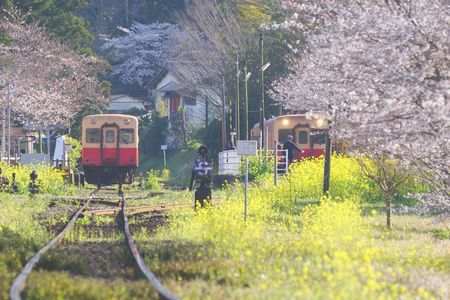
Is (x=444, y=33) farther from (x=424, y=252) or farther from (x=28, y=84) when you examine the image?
(x=28, y=84)

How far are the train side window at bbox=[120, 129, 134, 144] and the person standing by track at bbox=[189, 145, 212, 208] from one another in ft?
Answer: 61.3

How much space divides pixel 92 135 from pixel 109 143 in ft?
2.57

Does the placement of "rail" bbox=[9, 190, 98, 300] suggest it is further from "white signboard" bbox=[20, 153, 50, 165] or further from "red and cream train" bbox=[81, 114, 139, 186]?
"white signboard" bbox=[20, 153, 50, 165]

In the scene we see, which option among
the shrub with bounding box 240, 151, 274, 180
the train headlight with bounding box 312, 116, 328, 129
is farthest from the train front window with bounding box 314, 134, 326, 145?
the shrub with bounding box 240, 151, 274, 180

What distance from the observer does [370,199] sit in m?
27.8

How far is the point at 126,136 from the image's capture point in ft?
128

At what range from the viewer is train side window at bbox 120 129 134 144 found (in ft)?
127

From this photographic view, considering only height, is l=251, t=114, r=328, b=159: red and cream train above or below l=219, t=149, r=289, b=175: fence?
above

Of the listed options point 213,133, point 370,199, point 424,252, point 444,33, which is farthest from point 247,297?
point 213,133

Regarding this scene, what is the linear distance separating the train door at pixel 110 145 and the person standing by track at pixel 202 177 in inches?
733

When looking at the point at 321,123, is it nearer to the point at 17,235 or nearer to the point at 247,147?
the point at 247,147

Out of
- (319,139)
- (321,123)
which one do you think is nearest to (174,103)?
(319,139)

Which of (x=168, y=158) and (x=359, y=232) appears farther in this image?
(x=168, y=158)

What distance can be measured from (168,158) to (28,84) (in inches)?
845
